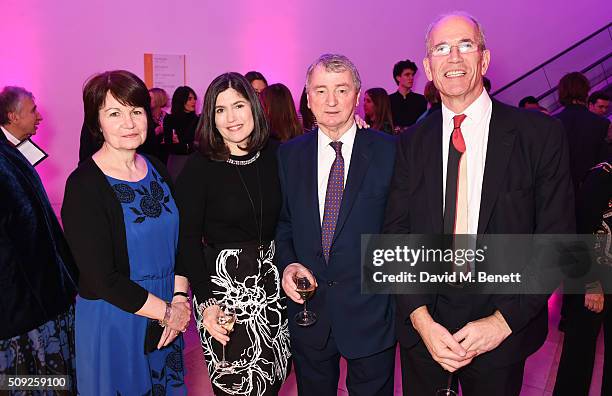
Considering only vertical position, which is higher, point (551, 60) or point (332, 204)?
point (551, 60)

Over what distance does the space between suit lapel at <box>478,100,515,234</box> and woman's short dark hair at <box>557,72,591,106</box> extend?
3719 mm

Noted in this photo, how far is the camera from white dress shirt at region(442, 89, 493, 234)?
1.80 m

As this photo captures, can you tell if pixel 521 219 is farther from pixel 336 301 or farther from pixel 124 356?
pixel 124 356

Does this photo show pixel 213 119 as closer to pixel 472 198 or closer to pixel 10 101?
pixel 472 198

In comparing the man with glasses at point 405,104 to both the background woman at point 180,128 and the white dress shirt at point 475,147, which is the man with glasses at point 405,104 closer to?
the background woman at point 180,128

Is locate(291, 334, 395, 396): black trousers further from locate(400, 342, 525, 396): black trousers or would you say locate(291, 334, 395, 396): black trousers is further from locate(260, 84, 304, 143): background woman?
locate(260, 84, 304, 143): background woman

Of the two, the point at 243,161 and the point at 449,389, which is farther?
the point at 243,161

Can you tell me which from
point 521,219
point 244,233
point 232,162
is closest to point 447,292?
point 521,219

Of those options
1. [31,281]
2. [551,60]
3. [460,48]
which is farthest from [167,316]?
[551,60]

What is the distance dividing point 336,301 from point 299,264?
22cm

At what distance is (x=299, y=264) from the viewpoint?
2.08 meters

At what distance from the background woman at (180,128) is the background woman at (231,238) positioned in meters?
3.94

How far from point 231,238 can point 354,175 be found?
59 centimetres

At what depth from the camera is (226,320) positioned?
77.8 inches
